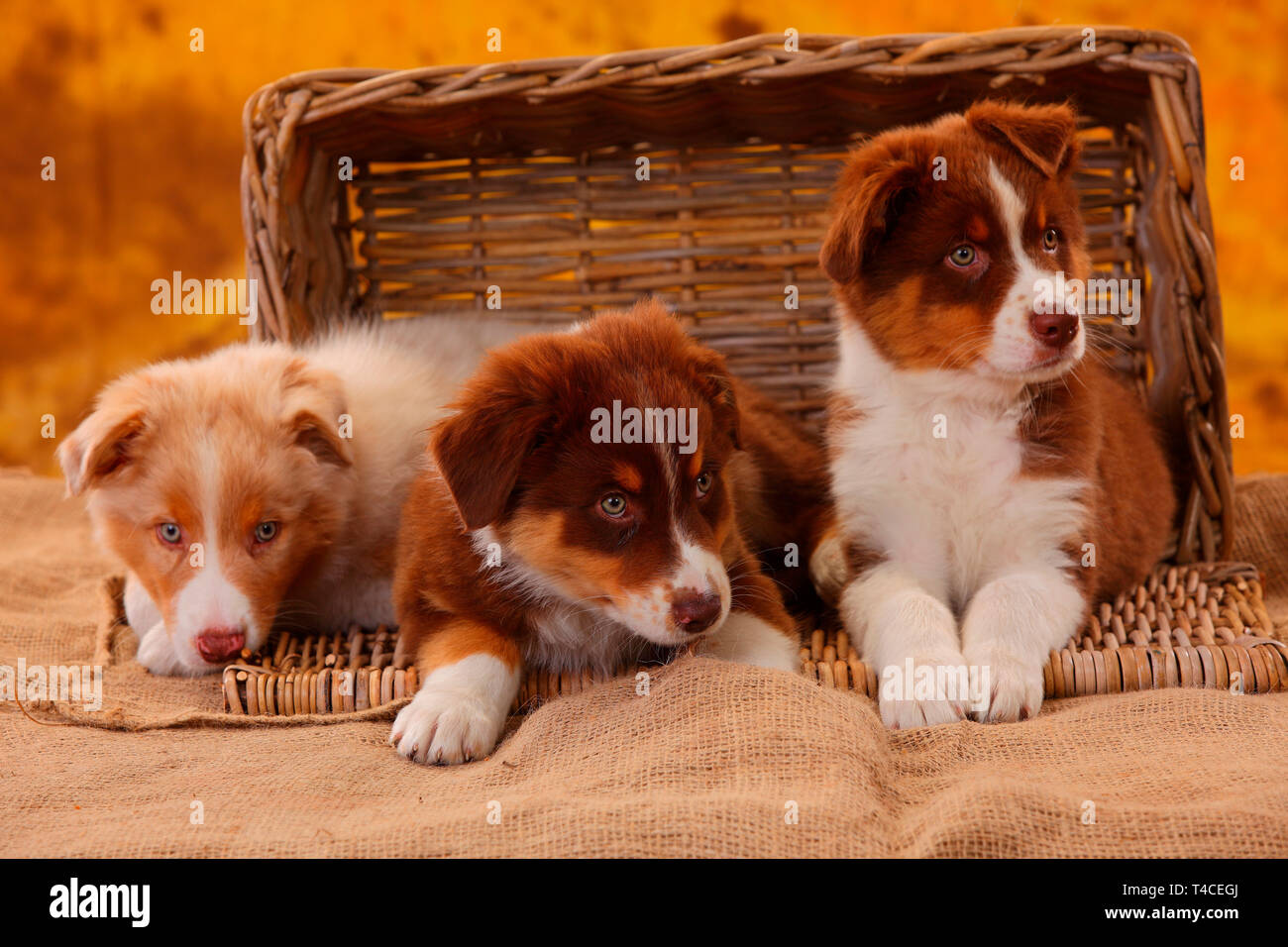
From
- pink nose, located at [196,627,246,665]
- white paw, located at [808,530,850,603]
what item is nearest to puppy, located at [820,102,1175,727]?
white paw, located at [808,530,850,603]

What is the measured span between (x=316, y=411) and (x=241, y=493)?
1.00 feet

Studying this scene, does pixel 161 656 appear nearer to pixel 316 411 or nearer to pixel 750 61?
pixel 316 411

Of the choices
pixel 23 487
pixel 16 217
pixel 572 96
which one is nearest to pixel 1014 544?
pixel 572 96

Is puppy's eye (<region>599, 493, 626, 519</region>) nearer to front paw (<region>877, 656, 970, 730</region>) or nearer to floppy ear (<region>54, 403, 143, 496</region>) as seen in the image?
front paw (<region>877, 656, 970, 730</region>)

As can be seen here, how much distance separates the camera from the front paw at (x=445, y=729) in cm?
257

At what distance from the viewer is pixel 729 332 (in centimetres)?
441

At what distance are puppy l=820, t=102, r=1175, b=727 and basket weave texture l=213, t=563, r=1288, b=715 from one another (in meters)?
0.08

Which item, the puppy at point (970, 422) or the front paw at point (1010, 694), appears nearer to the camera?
the front paw at point (1010, 694)

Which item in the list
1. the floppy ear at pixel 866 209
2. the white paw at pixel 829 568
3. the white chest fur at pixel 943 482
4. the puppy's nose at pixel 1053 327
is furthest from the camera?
the white paw at pixel 829 568

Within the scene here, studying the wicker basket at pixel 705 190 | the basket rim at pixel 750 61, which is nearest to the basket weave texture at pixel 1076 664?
the wicker basket at pixel 705 190

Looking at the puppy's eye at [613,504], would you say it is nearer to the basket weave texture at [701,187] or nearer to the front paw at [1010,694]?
the front paw at [1010,694]

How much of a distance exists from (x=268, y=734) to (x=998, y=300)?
199 cm

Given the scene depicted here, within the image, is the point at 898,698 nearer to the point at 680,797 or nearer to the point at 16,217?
the point at 680,797

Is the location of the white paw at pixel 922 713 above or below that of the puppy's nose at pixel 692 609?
below
